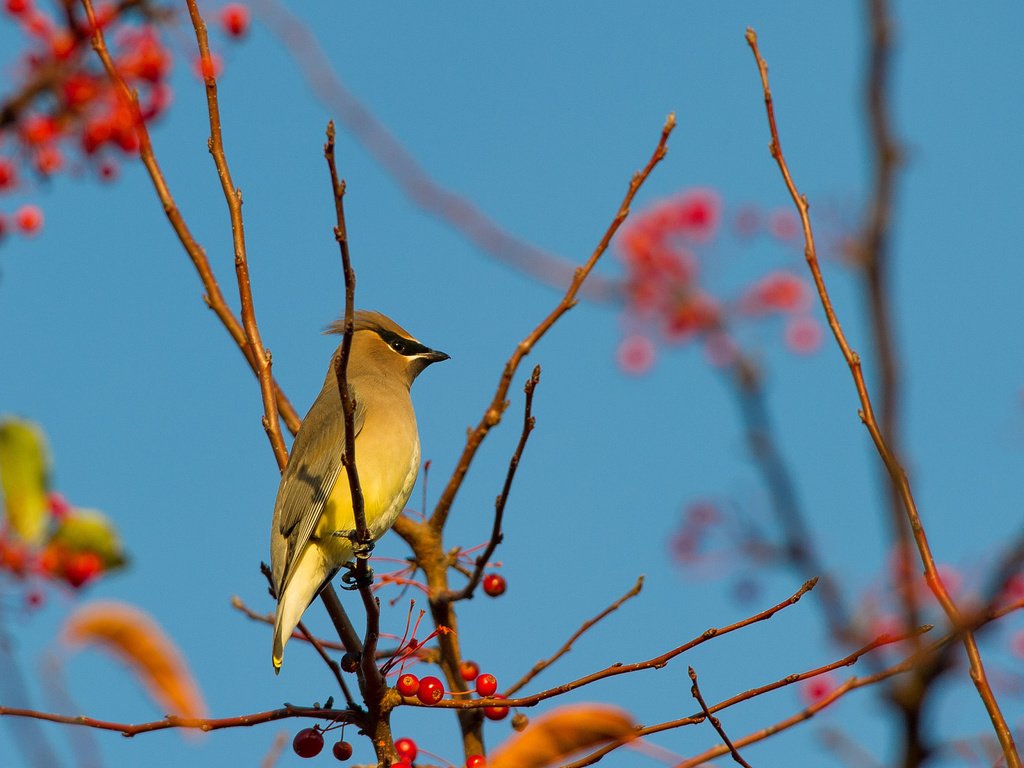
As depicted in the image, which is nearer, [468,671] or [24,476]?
[24,476]

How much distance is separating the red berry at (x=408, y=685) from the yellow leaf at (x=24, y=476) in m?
1.00

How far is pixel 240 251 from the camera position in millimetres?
3594

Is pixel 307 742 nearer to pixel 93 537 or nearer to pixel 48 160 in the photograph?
pixel 93 537

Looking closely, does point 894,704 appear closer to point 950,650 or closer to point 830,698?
point 950,650

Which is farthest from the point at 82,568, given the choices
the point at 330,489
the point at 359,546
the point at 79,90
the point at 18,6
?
the point at 18,6

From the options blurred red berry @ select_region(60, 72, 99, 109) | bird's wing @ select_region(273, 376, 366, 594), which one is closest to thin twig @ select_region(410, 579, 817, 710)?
bird's wing @ select_region(273, 376, 366, 594)

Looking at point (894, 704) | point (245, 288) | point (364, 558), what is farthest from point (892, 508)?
point (245, 288)

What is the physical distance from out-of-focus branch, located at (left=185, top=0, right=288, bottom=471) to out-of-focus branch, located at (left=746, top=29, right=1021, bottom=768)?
1.52 meters

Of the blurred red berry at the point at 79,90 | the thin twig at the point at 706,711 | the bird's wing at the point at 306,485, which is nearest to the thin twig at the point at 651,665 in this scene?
the thin twig at the point at 706,711

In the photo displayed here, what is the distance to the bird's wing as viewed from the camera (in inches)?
158

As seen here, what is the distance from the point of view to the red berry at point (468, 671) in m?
3.81

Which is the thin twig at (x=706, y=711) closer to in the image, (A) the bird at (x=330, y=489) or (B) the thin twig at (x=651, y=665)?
(B) the thin twig at (x=651, y=665)

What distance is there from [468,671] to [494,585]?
379mm

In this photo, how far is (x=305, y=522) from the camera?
13.2 feet
